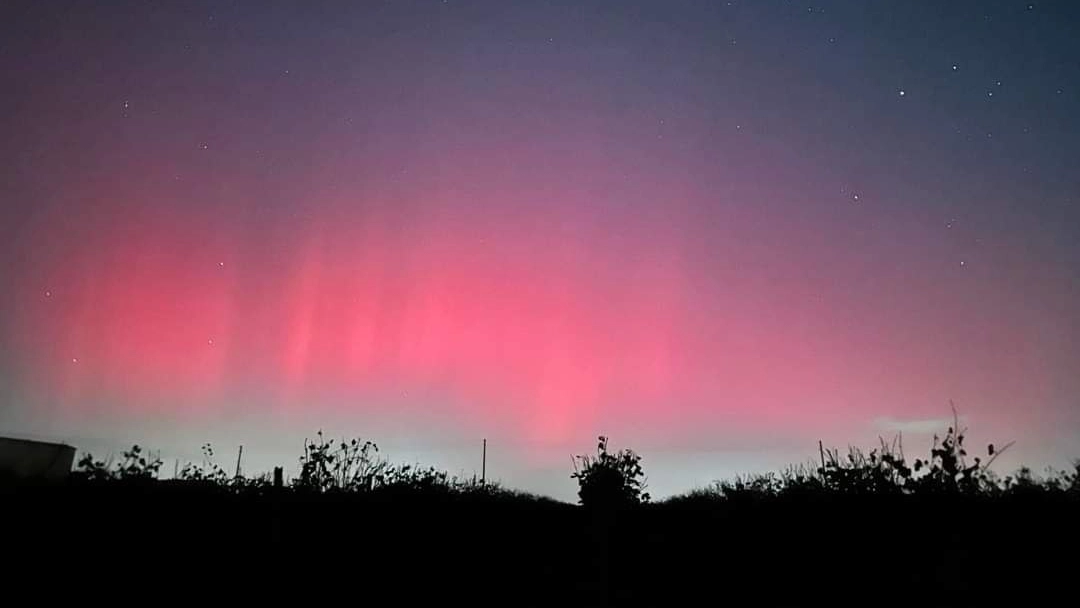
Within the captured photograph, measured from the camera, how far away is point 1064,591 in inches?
277

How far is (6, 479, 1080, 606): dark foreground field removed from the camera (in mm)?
8203

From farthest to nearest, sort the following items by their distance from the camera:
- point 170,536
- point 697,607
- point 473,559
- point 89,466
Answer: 1. point 89,466
2. point 473,559
3. point 170,536
4. point 697,607

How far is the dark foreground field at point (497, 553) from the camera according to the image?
8203mm

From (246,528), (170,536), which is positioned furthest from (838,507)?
(170,536)

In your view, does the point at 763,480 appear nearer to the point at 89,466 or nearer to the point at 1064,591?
the point at 1064,591

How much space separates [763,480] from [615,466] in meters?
5.48

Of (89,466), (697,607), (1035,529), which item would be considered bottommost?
(697,607)

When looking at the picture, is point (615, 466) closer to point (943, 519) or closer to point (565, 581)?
point (565, 581)

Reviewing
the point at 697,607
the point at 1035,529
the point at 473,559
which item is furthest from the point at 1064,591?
the point at 473,559

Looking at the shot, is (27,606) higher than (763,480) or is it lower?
lower

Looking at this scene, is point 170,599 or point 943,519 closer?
point 170,599

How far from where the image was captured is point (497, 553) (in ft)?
44.6

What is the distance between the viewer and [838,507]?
12.0m

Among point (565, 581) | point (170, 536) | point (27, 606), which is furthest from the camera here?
point (565, 581)
